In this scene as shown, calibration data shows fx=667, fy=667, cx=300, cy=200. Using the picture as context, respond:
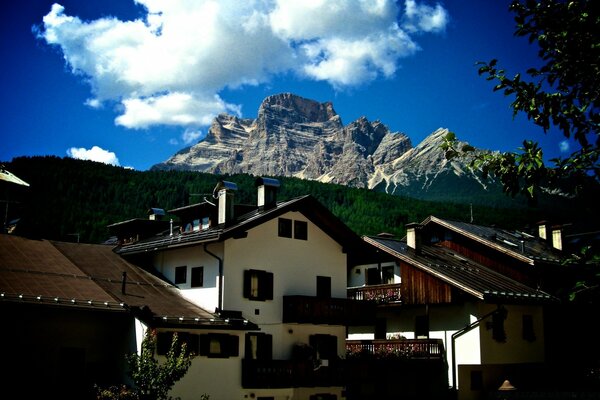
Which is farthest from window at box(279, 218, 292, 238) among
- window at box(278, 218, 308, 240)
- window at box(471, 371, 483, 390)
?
window at box(471, 371, 483, 390)

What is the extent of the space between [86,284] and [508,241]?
2922cm

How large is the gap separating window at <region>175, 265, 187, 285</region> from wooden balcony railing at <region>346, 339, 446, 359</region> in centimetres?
1017

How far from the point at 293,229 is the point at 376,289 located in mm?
9631

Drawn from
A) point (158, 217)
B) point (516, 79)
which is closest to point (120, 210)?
point (158, 217)

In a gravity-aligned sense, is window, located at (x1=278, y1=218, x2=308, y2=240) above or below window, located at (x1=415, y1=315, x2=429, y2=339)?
above

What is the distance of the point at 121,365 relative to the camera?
92.6 feet

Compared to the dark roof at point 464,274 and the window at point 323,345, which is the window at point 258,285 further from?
the dark roof at point 464,274

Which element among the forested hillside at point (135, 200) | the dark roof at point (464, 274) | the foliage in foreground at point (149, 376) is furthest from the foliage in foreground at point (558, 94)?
the forested hillside at point (135, 200)

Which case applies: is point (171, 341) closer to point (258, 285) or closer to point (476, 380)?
point (258, 285)

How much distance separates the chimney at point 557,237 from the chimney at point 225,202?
27.7 m

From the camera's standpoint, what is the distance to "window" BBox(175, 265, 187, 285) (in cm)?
3384

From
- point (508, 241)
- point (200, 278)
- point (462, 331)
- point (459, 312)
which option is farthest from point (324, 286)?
point (508, 241)

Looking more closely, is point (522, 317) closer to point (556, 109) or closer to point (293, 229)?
point (293, 229)

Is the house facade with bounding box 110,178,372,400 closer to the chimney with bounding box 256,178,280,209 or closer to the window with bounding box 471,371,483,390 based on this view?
the chimney with bounding box 256,178,280,209
